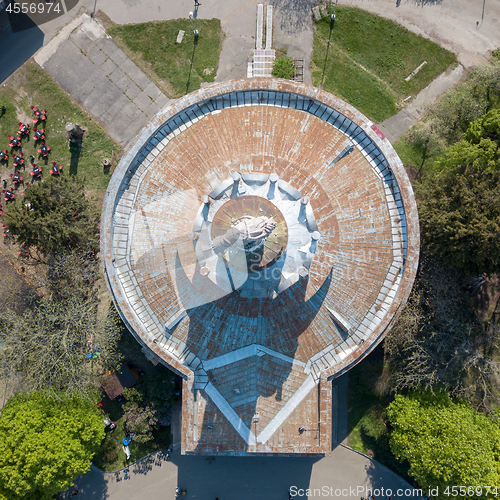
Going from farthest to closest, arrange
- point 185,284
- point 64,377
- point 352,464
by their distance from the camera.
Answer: point 352,464 → point 64,377 → point 185,284

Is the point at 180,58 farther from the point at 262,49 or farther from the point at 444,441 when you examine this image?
Result: the point at 444,441

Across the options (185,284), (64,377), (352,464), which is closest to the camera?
(185,284)

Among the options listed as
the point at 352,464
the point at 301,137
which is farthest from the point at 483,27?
the point at 352,464

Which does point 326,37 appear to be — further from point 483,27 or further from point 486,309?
point 486,309

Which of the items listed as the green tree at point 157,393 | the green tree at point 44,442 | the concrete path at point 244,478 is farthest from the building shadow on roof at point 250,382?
the green tree at point 44,442

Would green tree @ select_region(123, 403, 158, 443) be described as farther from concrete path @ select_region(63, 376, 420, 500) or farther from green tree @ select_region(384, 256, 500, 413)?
green tree @ select_region(384, 256, 500, 413)

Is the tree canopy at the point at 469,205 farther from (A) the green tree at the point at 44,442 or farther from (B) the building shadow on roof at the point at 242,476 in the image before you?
(A) the green tree at the point at 44,442
